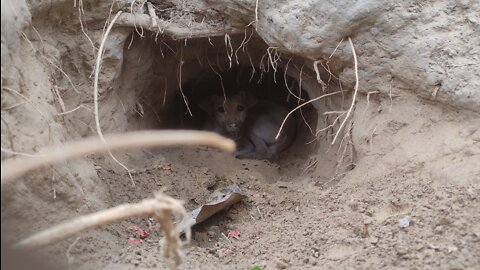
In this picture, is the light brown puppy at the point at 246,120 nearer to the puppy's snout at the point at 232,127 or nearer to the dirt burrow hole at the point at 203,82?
the puppy's snout at the point at 232,127

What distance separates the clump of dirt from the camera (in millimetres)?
3041

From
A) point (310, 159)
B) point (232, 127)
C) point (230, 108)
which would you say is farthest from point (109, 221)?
point (230, 108)

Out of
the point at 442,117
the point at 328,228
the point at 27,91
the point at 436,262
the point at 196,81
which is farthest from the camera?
the point at 196,81

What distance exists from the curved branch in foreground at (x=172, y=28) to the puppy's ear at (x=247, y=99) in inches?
98.7

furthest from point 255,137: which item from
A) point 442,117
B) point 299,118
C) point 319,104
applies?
point 442,117

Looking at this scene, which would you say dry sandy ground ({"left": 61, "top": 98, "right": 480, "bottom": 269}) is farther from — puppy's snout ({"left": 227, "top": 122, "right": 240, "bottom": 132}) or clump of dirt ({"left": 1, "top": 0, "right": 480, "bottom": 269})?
puppy's snout ({"left": 227, "top": 122, "right": 240, "bottom": 132})

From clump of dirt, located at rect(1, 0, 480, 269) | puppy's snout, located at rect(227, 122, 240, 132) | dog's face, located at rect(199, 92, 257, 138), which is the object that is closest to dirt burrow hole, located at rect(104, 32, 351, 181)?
clump of dirt, located at rect(1, 0, 480, 269)

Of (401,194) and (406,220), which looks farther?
(401,194)

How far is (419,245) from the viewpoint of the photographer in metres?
3.01

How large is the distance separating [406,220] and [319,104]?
178 centimetres

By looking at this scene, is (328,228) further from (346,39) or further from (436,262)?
(346,39)

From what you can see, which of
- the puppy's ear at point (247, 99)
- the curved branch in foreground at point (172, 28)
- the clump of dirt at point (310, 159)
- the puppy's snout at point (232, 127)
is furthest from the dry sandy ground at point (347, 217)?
the puppy's ear at point (247, 99)

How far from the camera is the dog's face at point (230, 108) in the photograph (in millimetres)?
6828

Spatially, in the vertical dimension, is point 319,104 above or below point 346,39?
below
